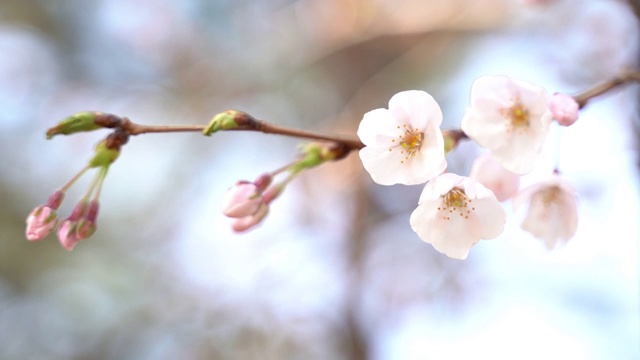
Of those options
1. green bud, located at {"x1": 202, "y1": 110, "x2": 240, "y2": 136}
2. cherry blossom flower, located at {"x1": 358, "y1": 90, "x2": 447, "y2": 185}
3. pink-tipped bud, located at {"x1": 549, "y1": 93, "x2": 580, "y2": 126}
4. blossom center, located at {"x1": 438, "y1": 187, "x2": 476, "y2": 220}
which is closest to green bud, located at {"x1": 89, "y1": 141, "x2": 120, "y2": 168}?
green bud, located at {"x1": 202, "y1": 110, "x2": 240, "y2": 136}

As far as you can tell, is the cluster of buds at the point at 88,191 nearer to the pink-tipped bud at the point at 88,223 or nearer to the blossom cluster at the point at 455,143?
the pink-tipped bud at the point at 88,223

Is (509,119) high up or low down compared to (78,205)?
up

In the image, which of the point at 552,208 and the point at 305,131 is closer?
the point at 305,131

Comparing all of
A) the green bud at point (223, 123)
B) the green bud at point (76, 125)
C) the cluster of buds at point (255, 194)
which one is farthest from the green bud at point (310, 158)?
the green bud at point (76, 125)

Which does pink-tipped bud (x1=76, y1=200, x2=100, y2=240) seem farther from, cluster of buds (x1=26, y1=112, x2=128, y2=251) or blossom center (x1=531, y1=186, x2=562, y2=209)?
blossom center (x1=531, y1=186, x2=562, y2=209)

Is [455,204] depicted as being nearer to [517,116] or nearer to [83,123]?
[517,116]

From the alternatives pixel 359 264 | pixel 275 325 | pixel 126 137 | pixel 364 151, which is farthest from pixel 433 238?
pixel 275 325

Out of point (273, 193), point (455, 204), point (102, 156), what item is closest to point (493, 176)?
point (455, 204)
